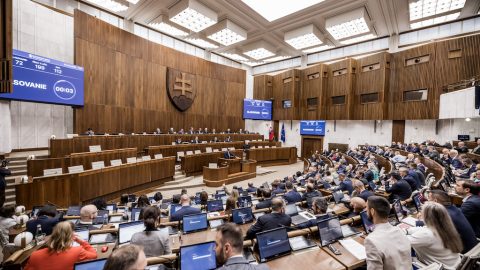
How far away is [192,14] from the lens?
9.93 m

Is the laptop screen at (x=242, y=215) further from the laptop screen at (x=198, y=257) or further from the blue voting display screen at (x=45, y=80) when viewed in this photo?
the blue voting display screen at (x=45, y=80)

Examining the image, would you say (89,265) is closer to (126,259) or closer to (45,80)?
(126,259)

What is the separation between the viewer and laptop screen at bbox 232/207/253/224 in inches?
128

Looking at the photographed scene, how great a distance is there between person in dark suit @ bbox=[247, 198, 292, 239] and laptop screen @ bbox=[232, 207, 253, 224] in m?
0.58

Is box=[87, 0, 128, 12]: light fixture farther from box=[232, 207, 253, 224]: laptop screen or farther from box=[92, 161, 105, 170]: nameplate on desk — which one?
box=[232, 207, 253, 224]: laptop screen

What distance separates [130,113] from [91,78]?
205 centimetres

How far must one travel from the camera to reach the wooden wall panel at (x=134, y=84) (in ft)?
28.4

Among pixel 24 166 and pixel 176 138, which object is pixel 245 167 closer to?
pixel 176 138

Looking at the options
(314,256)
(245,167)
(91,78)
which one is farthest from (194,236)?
(91,78)

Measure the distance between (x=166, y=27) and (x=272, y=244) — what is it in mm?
12613

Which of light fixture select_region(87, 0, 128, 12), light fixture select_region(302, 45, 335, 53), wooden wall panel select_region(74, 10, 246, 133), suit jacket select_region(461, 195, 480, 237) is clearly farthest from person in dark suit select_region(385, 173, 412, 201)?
light fixture select_region(302, 45, 335, 53)

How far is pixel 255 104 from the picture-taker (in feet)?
51.4

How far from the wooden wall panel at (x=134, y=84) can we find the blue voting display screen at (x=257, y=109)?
4.92 feet

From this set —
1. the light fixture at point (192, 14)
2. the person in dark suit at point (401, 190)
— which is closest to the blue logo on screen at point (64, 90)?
the light fixture at point (192, 14)
